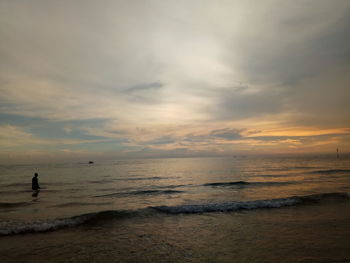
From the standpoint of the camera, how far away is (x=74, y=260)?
8.20 metres

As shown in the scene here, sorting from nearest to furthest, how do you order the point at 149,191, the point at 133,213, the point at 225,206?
the point at 133,213 → the point at 225,206 → the point at 149,191

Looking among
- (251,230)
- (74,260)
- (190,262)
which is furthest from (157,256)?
(251,230)

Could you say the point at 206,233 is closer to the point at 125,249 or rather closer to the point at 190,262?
the point at 190,262

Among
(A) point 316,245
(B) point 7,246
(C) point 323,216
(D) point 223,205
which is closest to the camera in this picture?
Result: (A) point 316,245

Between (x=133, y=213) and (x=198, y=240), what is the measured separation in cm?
735

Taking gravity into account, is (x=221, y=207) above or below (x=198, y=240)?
below

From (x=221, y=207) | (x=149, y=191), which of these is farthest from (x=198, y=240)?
(x=149, y=191)

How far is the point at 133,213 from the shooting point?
15.9 meters

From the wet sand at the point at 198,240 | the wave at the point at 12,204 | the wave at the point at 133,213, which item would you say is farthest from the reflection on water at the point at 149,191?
the wet sand at the point at 198,240

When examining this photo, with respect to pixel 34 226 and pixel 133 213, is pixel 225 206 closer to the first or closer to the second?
pixel 133 213

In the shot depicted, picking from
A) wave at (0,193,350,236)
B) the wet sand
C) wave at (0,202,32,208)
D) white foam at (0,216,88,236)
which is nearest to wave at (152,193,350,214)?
wave at (0,193,350,236)

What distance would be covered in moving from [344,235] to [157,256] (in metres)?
9.09

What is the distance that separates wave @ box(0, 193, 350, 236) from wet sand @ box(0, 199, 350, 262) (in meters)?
0.78

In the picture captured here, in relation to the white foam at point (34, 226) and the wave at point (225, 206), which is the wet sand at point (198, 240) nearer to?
the white foam at point (34, 226)
